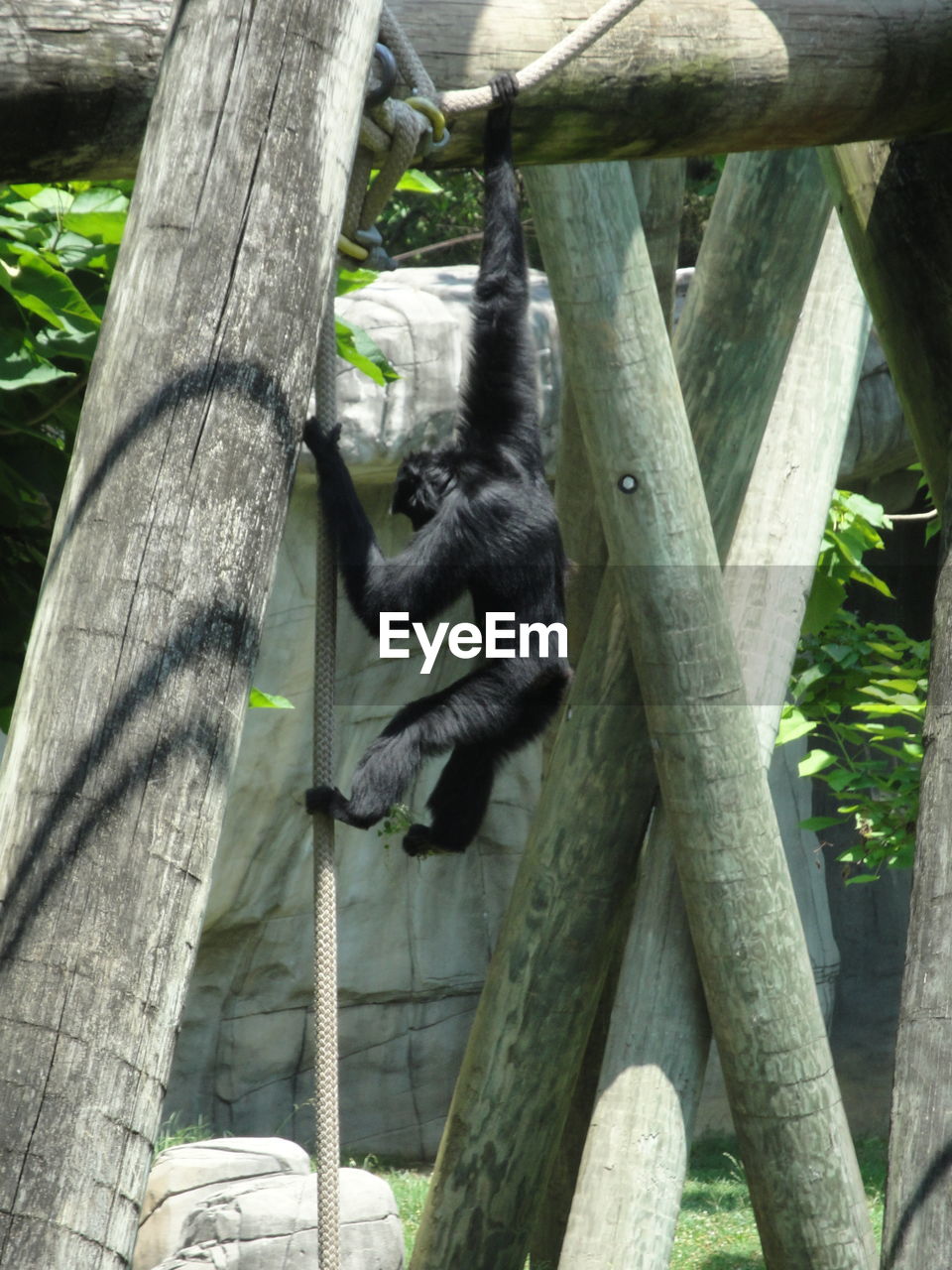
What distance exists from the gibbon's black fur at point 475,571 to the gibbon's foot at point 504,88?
772mm

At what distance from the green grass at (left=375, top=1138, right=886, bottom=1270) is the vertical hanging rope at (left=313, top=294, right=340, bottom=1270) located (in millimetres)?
3837

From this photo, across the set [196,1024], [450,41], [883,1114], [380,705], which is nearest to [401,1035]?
[196,1024]

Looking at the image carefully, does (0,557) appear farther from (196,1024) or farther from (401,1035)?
(401,1035)

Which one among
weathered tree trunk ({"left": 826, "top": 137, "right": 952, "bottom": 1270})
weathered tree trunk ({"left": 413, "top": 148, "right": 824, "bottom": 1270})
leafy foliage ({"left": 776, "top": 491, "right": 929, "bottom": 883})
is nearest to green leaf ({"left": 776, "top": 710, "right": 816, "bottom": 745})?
leafy foliage ({"left": 776, "top": 491, "right": 929, "bottom": 883})

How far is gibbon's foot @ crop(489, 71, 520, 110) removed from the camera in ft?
6.85

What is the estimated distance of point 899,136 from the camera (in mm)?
2660

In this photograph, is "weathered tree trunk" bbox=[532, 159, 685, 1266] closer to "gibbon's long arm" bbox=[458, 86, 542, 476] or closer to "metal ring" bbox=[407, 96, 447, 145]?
"gibbon's long arm" bbox=[458, 86, 542, 476]

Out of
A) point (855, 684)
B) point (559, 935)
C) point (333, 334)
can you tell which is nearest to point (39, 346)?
point (333, 334)

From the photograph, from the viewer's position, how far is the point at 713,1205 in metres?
7.26

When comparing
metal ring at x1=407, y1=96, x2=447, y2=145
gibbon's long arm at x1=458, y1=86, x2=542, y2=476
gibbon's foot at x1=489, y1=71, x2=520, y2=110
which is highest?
gibbon's long arm at x1=458, y1=86, x2=542, y2=476

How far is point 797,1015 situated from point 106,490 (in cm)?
273

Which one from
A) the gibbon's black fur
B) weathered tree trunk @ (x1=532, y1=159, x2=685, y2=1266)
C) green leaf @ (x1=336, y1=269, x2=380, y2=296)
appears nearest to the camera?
the gibbon's black fur

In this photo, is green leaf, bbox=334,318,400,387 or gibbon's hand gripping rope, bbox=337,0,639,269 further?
green leaf, bbox=334,318,400,387

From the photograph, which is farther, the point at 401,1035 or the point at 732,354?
the point at 401,1035
